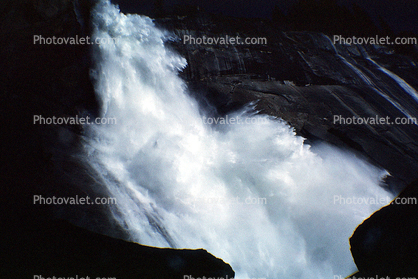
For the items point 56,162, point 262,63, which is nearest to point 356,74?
point 262,63

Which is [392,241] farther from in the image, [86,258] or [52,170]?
[52,170]

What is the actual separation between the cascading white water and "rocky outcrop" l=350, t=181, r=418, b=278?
8.33 feet

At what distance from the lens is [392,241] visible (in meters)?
3.69

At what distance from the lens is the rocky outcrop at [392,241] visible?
135 inches

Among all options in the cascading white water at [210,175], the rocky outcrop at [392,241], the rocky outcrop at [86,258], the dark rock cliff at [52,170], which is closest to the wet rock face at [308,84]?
the cascading white water at [210,175]

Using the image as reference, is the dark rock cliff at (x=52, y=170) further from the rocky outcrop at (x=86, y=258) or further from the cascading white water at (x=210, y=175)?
the cascading white water at (x=210, y=175)

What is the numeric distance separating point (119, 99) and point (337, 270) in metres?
8.42

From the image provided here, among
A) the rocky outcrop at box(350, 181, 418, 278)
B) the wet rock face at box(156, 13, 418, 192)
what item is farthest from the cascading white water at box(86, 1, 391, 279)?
the rocky outcrop at box(350, 181, 418, 278)

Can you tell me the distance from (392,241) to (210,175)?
16.4 ft

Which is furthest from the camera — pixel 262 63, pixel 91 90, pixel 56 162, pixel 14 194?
pixel 262 63

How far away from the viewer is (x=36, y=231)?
3.81 m

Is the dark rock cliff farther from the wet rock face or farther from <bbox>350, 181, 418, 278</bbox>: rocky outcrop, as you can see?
the wet rock face

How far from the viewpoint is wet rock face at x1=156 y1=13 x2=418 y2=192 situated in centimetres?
→ 1066

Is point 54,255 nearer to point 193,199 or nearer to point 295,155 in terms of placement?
point 193,199
